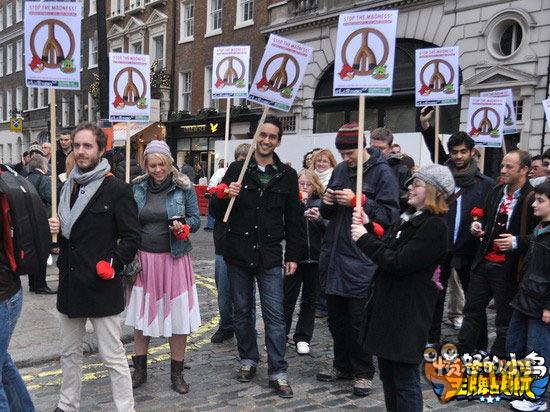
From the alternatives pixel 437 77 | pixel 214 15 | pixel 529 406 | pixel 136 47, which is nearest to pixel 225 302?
pixel 529 406

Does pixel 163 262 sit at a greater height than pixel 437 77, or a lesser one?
lesser

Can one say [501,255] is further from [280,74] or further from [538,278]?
[280,74]

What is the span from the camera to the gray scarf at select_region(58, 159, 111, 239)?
140 inches

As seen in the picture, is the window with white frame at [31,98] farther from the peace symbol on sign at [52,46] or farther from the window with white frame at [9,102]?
the peace symbol on sign at [52,46]

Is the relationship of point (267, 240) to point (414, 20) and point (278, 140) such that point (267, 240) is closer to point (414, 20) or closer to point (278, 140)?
point (278, 140)

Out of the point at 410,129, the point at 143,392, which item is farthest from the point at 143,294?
the point at 410,129

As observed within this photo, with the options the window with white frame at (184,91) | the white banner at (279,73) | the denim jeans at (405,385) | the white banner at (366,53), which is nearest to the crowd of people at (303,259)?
the denim jeans at (405,385)

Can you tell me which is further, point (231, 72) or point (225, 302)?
point (231, 72)

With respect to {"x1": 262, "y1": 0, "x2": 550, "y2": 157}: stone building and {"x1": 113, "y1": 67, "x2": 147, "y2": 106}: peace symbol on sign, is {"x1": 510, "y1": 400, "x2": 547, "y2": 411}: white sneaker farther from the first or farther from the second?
{"x1": 262, "y1": 0, "x2": 550, "y2": 157}: stone building

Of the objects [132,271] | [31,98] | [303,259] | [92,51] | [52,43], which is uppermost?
[92,51]

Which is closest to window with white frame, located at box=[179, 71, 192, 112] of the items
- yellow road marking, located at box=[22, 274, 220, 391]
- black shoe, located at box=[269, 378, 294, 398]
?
yellow road marking, located at box=[22, 274, 220, 391]

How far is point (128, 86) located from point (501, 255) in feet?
15.2

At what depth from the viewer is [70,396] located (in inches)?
146

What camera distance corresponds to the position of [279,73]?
493 cm
